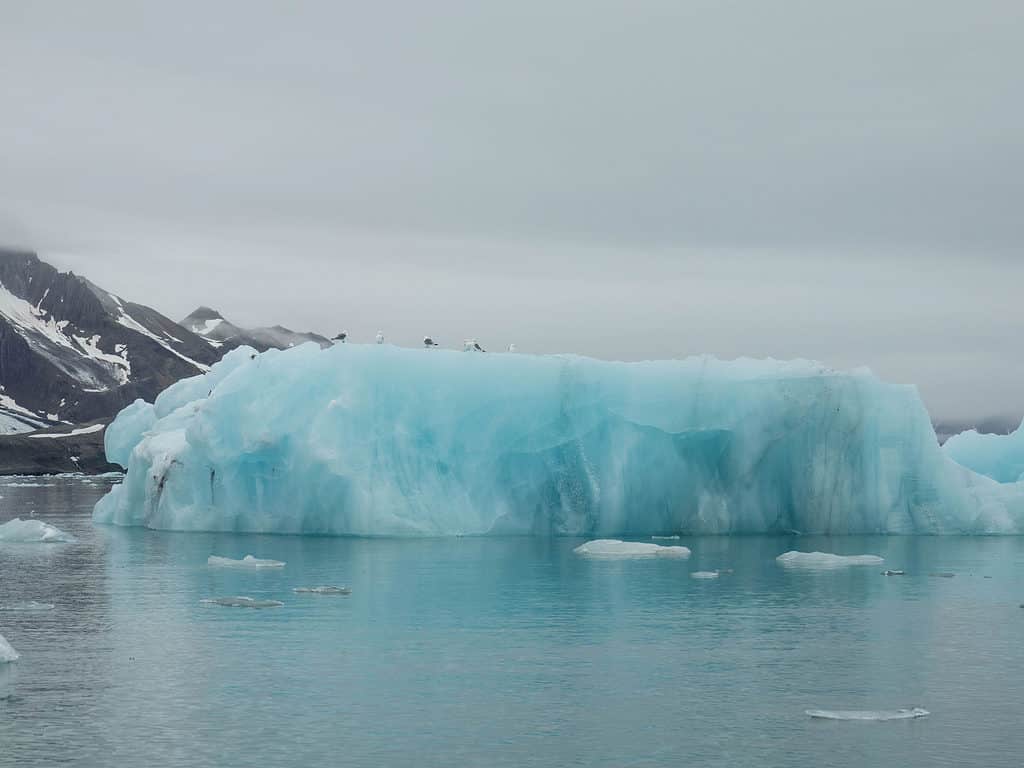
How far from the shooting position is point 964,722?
13242 millimetres

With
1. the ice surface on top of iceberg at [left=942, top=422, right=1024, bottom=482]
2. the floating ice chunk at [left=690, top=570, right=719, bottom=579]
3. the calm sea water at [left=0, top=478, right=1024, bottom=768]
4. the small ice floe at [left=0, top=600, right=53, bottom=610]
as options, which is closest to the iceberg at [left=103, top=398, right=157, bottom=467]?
the calm sea water at [left=0, top=478, right=1024, bottom=768]

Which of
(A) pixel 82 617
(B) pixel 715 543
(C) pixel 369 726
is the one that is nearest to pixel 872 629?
(C) pixel 369 726

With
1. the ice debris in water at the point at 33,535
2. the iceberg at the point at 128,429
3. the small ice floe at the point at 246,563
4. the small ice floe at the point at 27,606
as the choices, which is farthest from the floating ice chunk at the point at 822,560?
the iceberg at the point at 128,429

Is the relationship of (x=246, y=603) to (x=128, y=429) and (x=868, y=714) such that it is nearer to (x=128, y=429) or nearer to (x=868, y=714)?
(x=868, y=714)

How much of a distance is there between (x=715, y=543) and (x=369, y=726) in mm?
20502

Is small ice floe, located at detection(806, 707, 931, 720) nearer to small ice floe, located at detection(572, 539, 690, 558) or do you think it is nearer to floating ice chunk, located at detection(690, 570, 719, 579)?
floating ice chunk, located at detection(690, 570, 719, 579)

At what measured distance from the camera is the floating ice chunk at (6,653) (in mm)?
15336

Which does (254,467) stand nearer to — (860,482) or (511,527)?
(511,527)

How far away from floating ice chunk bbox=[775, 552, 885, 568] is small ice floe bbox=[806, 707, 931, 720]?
45.9 feet

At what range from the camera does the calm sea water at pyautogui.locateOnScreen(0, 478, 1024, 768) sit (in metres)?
12.2

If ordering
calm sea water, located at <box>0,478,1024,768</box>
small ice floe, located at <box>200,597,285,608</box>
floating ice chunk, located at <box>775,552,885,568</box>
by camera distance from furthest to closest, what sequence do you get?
1. floating ice chunk, located at <box>775,552,885,568</box>
2. small ice floe, located at <box>200,597,285,608</box>
3. calm sea water, located at <box>0,478,1024,768</box>

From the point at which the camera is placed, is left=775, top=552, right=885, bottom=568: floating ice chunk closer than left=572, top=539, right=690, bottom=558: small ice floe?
Yes

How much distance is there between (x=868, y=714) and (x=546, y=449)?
20.1 metres

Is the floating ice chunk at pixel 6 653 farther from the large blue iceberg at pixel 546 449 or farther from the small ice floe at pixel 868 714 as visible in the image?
the large blue iceberg at pixel 546 449
